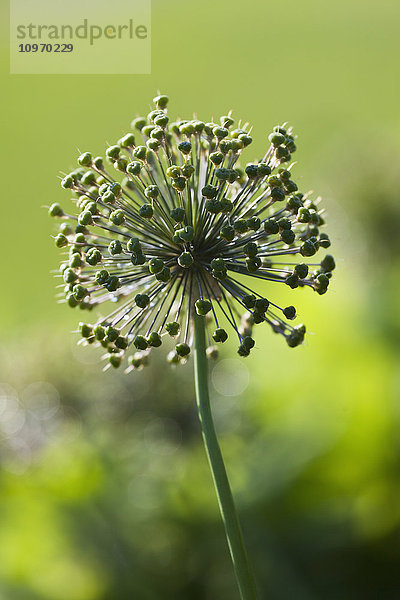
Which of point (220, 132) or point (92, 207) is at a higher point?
point (220, 132)

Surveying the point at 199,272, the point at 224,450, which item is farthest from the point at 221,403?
the point at 199,272

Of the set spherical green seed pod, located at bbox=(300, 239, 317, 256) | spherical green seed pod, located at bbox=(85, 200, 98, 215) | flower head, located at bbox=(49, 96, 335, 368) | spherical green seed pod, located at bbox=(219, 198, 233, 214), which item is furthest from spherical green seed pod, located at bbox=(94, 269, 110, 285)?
spherical green seed pod, located at bbox=(300, 239, 317, 256)

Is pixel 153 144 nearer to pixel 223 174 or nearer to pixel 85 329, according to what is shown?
pixel 223 174

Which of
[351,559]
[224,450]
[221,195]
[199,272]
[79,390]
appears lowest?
[351,559]

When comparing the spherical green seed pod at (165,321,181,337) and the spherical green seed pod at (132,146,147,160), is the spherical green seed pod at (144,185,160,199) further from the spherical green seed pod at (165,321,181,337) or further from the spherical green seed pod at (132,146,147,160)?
the spherical green seed pod at (165,321,181,337)

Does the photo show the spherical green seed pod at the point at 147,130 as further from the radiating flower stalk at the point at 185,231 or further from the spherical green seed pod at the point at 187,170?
the spherical green seed pod at the point at 187,170

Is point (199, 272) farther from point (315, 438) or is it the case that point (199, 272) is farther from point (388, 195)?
Result: point (388, 195)

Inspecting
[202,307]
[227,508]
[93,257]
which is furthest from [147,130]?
[227,508]

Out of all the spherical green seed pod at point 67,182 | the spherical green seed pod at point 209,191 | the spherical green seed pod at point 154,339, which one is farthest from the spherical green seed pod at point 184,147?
the spherical green seed pod at point 154,339
